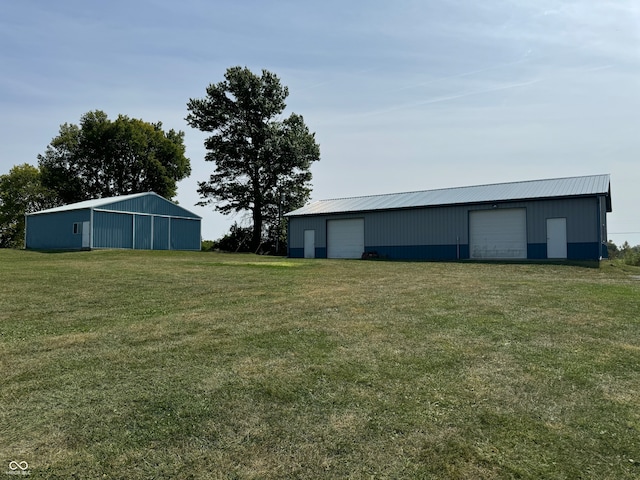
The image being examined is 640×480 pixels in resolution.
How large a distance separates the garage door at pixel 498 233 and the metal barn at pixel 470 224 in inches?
1.7

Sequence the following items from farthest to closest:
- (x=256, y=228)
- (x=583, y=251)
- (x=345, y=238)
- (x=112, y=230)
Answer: (x=256, y=228), (x=112, y=230), (x=345, y=238), (x=583, y=251)

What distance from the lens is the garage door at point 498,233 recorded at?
23.1 meters

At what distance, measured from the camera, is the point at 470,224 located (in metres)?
24.6

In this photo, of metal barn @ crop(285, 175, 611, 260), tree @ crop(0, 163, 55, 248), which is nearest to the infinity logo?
metal barn @ crop(285, 175, 611, 260)

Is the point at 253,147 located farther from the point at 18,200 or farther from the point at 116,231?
the point at 18,200

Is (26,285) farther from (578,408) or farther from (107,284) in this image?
(578,408)

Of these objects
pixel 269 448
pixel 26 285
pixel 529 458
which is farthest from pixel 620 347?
pixel 26 285

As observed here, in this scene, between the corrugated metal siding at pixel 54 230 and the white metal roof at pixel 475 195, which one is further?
the corrugated metal siding at pixel 54 230

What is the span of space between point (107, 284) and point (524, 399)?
992cm

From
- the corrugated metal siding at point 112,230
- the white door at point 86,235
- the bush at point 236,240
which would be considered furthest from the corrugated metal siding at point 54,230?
the bush at point 236,240

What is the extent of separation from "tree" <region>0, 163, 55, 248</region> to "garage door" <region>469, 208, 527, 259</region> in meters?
47.9

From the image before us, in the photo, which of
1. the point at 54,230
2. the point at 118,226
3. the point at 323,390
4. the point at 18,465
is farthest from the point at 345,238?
the point at 18,465

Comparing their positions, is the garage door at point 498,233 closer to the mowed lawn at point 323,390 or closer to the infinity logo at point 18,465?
the mowed lawn at point 323,390

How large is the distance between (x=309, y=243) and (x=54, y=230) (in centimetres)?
1832
